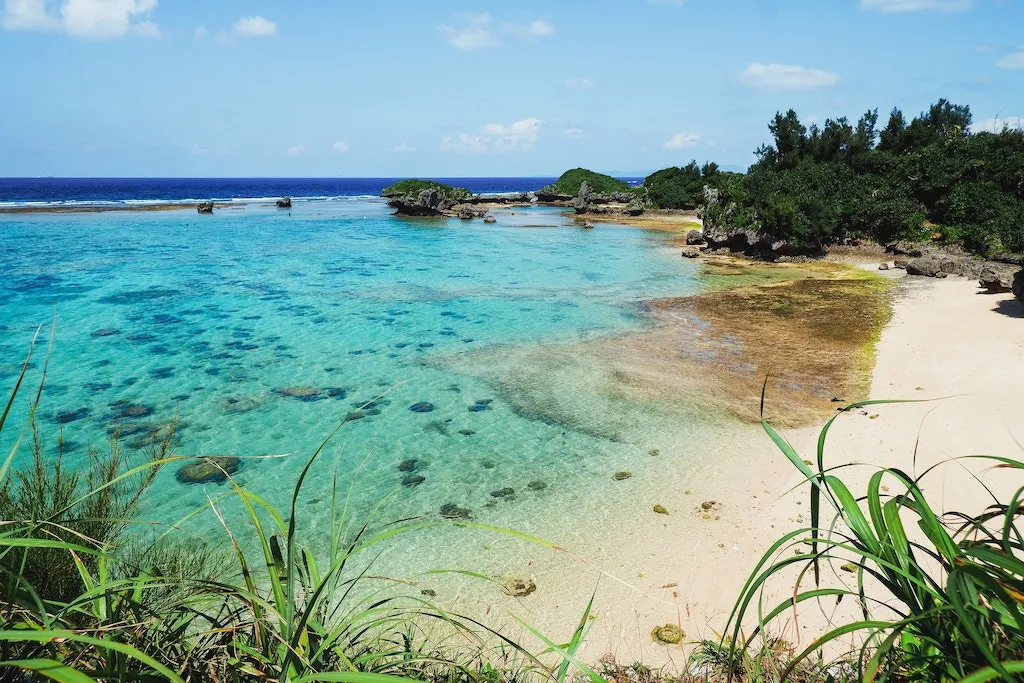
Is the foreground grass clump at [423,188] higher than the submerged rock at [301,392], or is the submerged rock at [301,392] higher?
the foreground grass clump at [423,188]

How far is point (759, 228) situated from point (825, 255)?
359 centimetres

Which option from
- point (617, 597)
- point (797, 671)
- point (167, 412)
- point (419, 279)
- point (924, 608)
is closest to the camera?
point (924, 608)

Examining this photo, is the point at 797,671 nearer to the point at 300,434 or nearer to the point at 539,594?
the point at 539,594

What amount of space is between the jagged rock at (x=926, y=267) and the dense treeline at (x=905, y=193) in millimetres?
2352

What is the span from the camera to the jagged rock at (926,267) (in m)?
22.6

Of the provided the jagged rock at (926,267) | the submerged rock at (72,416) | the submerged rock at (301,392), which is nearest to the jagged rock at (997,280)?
the jagged rock at (926,267)

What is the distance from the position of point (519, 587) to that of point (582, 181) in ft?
267

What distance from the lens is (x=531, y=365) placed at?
14.2 m

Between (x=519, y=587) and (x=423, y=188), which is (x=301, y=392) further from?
(x=423, y=188)

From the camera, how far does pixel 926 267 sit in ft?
74.7

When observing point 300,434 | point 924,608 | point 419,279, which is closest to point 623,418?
point 300,434

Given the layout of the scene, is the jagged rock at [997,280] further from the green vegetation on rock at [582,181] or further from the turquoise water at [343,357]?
the green vegetation on rock at [582,181]

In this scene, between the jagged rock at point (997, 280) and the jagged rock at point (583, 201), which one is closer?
the jagged rock at point (997, 280)

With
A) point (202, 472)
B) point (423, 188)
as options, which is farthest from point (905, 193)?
point (423, 188)
